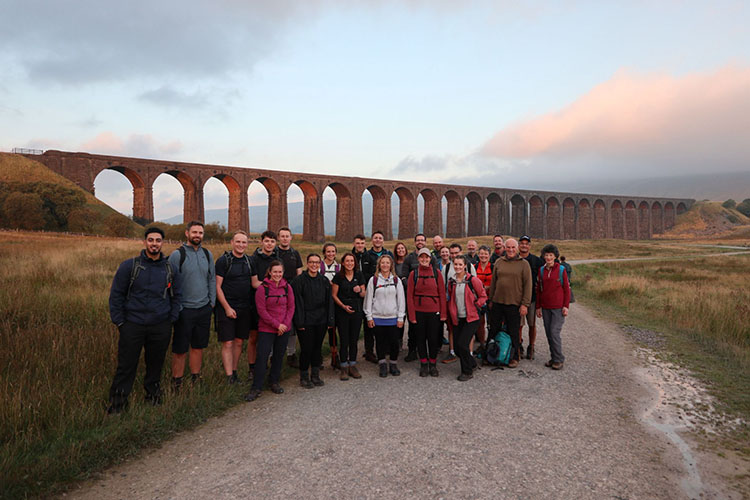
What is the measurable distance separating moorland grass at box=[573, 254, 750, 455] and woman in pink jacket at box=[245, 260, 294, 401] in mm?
4586

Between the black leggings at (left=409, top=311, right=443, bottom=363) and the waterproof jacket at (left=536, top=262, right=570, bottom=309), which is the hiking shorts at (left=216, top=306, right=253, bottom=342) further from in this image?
the waterproof jacket at (left=536, top=262, right=570, bottom=309)

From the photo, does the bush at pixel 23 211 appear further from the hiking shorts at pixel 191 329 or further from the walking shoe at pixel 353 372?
the walking shoe at pixel 353 372

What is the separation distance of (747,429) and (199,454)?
16.6 ft

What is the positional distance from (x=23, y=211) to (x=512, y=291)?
100.0 feet

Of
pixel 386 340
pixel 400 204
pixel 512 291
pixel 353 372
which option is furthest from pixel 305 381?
pixel 400 204

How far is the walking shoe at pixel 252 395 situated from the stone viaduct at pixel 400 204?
1355 inches

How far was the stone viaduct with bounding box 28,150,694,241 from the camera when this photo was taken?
112ft

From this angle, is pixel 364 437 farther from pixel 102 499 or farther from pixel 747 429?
pixel 747 429

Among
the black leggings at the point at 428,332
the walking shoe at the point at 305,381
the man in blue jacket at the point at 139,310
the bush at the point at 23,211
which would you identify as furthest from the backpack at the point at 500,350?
the bush at the point at 23,211

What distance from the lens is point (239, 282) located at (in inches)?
197

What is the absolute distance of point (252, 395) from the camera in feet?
15.3

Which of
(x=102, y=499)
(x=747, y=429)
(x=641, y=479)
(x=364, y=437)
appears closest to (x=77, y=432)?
(x=102, y=499)

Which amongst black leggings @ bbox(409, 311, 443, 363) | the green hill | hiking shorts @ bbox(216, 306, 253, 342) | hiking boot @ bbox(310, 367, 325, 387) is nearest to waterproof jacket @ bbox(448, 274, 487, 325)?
black leggings @ bbox(409, 311, 443, 363)

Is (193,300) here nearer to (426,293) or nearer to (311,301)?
(311,301)
